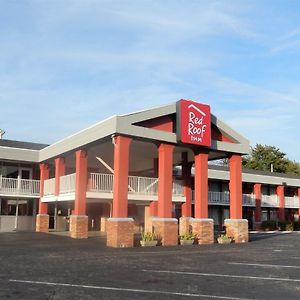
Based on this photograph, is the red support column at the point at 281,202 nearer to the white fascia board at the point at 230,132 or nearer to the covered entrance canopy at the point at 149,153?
the covered entrance canopy at the point at 149,153

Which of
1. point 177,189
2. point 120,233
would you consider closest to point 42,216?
point 177,189

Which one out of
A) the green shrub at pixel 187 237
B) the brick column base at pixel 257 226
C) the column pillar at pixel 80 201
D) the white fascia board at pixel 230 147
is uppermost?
the white fascia board at pixel 230 147

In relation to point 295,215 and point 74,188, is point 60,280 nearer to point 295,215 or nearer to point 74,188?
point 74,188

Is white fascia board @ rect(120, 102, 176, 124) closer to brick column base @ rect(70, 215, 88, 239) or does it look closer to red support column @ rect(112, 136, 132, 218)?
red support column @ rect(112, 136, 132, 218)

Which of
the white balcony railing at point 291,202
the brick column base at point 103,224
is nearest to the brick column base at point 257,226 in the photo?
the white balcony railing at point 291,202

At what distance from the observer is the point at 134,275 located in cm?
1131

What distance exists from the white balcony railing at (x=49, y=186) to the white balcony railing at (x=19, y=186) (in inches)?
45.9

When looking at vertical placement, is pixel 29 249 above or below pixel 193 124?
below

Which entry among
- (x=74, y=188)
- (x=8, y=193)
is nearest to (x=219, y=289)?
(x=74, y=188)

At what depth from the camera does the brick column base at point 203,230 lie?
22812 millimetres

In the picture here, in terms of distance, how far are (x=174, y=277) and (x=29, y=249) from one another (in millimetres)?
8713

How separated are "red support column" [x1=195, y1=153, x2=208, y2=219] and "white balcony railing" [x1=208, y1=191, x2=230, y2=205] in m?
18.7

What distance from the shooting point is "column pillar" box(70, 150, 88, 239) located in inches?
913

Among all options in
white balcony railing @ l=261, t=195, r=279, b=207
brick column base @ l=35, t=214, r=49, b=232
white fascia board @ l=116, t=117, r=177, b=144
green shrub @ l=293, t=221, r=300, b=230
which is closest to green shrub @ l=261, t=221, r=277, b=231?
green shrub @ l=293, t=221, r=300, b=230
